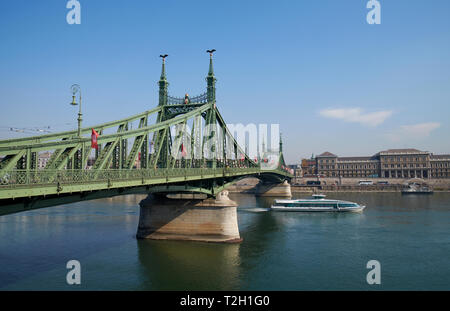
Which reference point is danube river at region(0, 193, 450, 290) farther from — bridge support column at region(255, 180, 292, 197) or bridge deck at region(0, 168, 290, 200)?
bridge support column at region(255, 180, 292, 197)

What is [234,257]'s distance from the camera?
3291 cm

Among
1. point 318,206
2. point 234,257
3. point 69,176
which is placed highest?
point 69,176

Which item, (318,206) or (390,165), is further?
(390,165)

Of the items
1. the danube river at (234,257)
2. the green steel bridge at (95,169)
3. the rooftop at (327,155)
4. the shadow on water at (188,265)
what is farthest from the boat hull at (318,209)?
the rooftop at (327,155)

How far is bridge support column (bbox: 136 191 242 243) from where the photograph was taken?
38.4m

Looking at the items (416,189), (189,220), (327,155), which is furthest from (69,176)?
(327,155)

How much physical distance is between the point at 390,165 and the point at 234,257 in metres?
154

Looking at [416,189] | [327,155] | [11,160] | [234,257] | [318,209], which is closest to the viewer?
[11,160]

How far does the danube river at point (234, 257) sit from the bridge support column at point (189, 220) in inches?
49.4

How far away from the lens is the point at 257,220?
2292 inches

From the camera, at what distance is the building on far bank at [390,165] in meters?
156

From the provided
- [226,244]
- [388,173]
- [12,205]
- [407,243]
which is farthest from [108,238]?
[388,173]

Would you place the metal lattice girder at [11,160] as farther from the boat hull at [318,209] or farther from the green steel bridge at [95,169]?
the boat hull at [318,209]

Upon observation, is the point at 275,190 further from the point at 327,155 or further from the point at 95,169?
the point at 95,169
